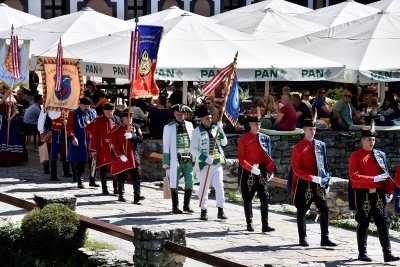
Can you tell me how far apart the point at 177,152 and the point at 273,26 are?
11.0 meters

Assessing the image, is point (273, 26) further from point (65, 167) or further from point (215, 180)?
point (215, 180)

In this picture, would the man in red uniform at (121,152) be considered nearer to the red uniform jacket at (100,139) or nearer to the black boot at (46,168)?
the red uniform jacket at (100,139)

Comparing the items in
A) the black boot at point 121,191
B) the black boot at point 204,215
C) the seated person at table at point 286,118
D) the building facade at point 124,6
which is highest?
the building facade at point 124,6

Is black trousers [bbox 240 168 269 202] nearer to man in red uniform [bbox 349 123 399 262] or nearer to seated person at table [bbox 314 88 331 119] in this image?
man in red uniform [bbox 349 123 399 262]

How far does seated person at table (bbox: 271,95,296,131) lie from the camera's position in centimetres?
1872

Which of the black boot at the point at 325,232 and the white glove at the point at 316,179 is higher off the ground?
the white glove at the point at 316,179

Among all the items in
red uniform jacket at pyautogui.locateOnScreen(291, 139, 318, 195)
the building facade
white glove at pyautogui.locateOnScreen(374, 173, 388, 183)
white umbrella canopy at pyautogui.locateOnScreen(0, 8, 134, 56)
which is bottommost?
white glove at pyautogui.locateOnScreen(374, 173, 388, 183)

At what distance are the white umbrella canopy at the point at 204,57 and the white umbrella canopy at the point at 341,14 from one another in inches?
311

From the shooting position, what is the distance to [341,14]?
91.8ft

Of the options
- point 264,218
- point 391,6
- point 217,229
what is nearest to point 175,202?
point 217,229

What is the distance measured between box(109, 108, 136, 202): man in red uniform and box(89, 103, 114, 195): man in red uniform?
0.67 meters

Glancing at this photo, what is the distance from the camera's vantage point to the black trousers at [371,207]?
462 inches

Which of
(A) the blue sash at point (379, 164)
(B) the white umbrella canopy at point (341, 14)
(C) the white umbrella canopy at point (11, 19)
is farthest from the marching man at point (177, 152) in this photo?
(B) the white umbrella canopy at point (341, 14)

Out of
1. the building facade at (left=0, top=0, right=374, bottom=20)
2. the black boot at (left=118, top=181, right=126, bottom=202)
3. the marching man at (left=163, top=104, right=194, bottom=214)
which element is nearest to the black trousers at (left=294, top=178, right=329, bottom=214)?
the marching man at (left=163, top=104, right=194, bottom=214)
